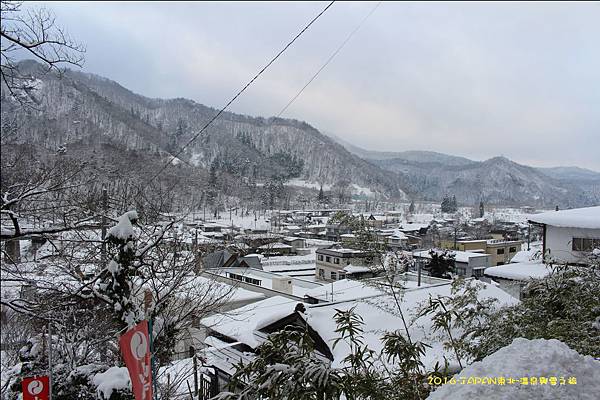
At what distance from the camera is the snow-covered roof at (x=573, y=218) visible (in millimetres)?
4938

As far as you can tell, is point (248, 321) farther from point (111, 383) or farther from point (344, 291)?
point (111, 383)

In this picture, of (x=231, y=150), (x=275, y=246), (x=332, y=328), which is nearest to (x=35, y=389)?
A: (x=332, y=328)

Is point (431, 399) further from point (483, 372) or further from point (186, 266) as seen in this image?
point (186, 266)

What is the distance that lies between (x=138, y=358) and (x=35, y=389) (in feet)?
4.86

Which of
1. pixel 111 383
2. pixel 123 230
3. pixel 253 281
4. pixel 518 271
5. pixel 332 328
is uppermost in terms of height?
pixel 123 230

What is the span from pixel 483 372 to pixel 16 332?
7.71 m

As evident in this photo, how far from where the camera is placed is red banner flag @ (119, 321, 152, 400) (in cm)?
218

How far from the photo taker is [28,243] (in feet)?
12.3

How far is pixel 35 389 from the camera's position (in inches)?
119

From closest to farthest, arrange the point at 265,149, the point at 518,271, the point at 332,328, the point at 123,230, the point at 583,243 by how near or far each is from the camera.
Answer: the point at 123,230, the point at 332,328, the point at 583,243, the point at 518,271, the point at 265,149

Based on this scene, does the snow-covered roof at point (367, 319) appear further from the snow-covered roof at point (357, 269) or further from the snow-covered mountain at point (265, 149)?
the snow-covered mountain at point (265, 149)

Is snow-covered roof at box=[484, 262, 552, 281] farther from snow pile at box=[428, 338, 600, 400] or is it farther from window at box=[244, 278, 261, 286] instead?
window at box=[244, 278, 261, 286]

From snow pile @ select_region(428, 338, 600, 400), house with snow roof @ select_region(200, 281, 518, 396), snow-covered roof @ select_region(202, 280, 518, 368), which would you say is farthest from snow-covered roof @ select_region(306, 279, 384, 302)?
snow pile @ select_region(428, 338, 600, 400)

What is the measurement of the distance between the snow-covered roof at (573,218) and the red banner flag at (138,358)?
17.3ft
